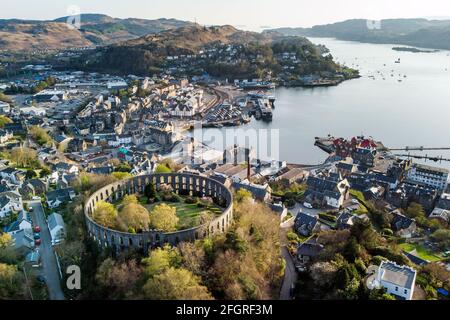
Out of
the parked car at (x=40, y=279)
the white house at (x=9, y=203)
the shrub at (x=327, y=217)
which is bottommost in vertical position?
the parked car at (x=40, y=279)

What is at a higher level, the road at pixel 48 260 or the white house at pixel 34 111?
the white house at pixel 34 111

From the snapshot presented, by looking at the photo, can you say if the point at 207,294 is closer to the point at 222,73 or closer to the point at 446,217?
the point at 446,217

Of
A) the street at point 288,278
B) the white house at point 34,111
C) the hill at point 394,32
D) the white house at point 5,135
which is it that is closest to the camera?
the street at point 288,278

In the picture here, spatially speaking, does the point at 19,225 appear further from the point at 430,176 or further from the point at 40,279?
the point at 430,176

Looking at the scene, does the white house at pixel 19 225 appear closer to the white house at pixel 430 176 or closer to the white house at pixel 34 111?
the white house at pixel 430 176

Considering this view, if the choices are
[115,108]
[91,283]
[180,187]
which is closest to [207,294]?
[91,283]

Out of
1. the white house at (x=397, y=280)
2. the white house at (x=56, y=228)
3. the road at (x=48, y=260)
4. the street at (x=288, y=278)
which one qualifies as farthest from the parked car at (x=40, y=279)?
the white house at (x=397, y=280)
